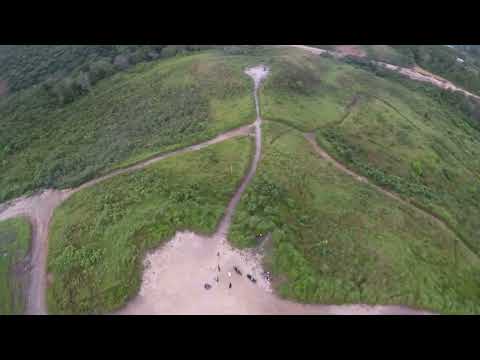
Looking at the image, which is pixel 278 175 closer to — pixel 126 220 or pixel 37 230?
pixel 126 220

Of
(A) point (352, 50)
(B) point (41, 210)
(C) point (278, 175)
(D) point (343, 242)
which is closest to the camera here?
(D) point (343, 242)

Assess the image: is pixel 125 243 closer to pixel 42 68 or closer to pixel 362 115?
pixel 362 115

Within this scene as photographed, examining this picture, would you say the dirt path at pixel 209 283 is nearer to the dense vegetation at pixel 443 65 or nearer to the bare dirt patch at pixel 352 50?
the bare dirt patch at pixel 352 50

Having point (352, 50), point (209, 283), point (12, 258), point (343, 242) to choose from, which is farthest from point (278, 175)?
point (352, 50)

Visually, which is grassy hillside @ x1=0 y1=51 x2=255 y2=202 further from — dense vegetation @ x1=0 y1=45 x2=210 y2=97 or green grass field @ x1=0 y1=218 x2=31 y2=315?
green grass field @ x1=0 y1=218 x2=31 y2=315

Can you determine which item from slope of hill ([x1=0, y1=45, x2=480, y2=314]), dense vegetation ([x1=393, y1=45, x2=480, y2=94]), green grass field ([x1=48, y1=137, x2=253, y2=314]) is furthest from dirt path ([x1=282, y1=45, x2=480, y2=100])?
green grass field ([x1=48, y1=137, x2=253, y2=314])
